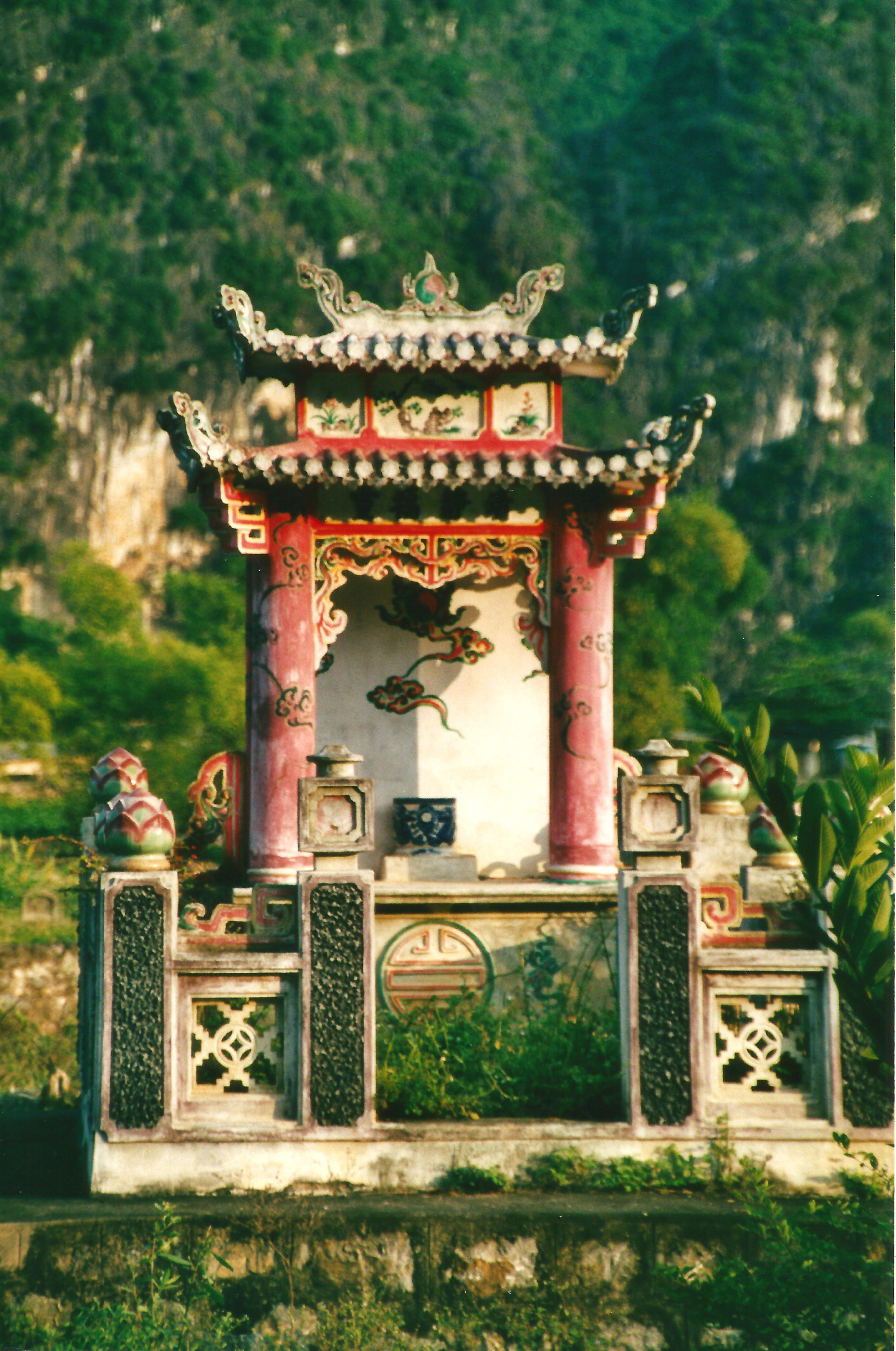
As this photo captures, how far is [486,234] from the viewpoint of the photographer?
2854 inches

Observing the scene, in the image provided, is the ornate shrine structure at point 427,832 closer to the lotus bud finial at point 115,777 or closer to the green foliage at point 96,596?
the lotus bud finial at point 115,777

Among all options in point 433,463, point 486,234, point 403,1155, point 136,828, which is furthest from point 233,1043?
point 486,234

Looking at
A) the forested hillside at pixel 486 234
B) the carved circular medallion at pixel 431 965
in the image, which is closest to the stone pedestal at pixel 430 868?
the carved circular medallion at pixel 431 965

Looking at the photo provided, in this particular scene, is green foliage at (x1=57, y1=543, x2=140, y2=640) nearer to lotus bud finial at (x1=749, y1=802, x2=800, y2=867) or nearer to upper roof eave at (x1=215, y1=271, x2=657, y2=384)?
upper roof eave at (x1=215, y1=271, x2=657, y2=384)

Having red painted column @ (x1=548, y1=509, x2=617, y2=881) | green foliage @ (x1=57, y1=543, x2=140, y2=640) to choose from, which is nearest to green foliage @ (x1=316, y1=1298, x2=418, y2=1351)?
red painted column @ (x1=548, y1=509, x2=617, y2=881)

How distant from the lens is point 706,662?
59406 mm

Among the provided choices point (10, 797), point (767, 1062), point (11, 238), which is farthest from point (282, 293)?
point (767, 1062)

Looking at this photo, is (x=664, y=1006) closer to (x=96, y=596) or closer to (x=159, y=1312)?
(x=159, y=1312)

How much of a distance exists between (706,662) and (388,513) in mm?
50003

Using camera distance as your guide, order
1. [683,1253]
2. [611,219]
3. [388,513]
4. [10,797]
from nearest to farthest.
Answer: [683,1253], [388,513], [10,797], [611,219]

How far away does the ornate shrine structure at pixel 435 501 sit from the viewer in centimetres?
1009

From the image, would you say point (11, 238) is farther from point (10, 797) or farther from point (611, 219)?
point (10, 797)

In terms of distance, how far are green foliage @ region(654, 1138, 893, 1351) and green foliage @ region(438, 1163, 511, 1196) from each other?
910mm

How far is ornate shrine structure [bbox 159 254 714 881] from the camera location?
397 inches
